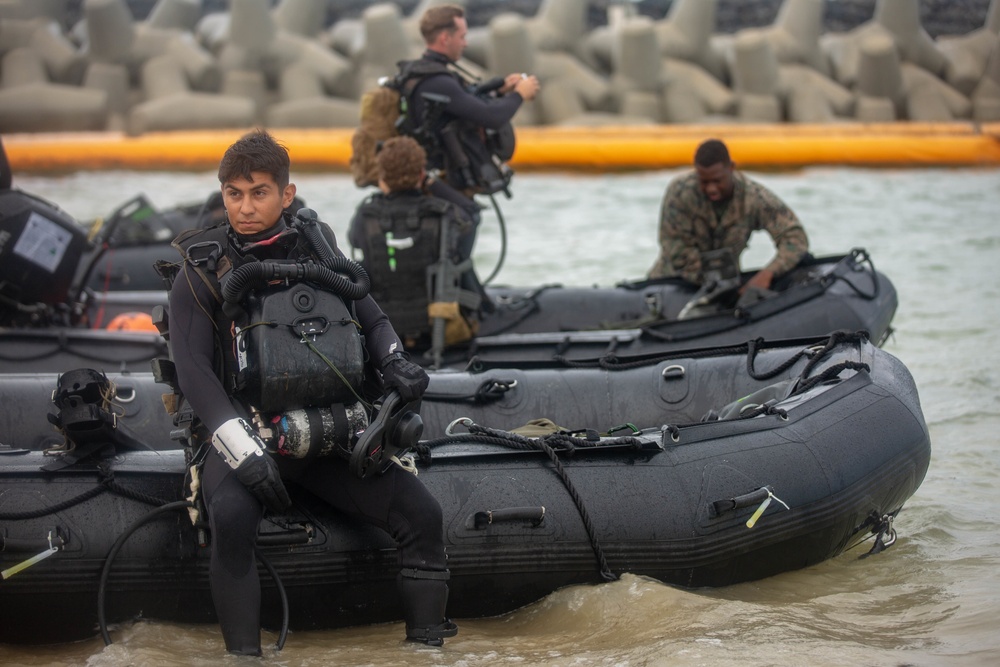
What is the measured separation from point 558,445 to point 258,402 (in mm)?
1020

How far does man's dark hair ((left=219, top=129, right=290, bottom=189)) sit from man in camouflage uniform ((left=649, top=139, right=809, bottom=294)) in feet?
10.6

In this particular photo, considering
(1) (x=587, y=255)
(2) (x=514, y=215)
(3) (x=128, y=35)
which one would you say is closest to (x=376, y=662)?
(1) (x=587, y=255)

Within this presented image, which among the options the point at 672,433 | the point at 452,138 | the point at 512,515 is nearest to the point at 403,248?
the point at 452,138

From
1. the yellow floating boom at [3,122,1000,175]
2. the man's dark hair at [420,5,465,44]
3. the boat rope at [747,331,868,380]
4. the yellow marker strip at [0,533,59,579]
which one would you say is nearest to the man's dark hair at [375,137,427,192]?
the man's dark hair at [420,5,465,44]

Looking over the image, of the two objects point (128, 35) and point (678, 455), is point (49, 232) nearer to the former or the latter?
point (678, 455)

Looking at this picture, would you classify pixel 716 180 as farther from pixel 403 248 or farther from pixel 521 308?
pixel 403 248

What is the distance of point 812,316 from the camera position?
586cm

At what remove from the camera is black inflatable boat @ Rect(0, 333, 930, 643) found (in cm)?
367

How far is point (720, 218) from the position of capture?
6.48m

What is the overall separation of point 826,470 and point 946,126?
11.3 metres

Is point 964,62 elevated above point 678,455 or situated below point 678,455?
above

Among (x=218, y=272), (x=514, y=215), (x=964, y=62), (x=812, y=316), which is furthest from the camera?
(x=964, y=62)

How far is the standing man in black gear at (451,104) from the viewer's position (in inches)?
243

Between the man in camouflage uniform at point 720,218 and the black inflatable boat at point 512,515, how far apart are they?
1939 millimetres
